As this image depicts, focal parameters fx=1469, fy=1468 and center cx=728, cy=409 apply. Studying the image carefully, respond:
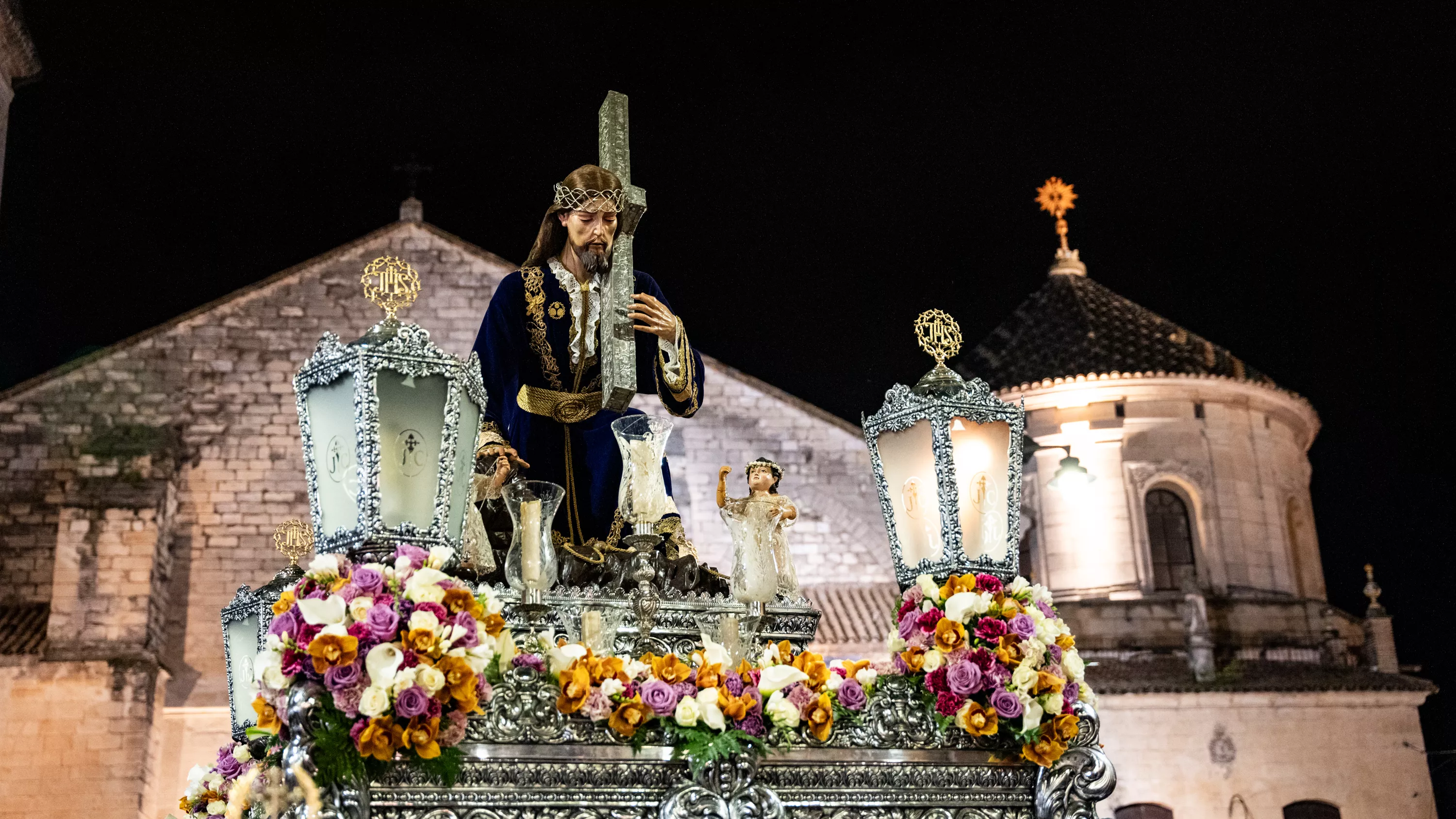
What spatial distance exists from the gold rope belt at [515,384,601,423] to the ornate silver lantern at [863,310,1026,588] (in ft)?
4.02

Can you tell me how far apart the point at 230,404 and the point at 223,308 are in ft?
4.48

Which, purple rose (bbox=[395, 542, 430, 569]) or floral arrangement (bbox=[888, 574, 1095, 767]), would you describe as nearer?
purple rose (bbox=[395, 542, 430, 569])

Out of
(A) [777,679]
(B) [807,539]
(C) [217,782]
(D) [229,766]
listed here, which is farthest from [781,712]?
(B) [807,539]

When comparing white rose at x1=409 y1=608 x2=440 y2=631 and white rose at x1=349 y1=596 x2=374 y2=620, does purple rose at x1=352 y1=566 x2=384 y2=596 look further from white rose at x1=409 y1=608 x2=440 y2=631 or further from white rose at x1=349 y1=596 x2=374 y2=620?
white rose at x1=409 y1=608 x2=440 y2=631

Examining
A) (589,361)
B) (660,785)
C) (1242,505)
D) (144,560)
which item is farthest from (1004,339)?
(660,785)

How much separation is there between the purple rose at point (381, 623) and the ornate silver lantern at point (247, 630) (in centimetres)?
291

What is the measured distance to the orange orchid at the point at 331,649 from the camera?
14.6 feet

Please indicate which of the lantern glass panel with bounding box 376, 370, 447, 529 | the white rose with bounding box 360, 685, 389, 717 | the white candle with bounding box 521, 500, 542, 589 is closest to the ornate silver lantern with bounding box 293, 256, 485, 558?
the lantern glass panel with bounding box 376, 370, 447, 529

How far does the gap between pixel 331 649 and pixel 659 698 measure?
1.08m

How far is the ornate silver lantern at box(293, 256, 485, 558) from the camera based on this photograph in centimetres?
496

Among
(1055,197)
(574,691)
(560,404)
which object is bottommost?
(574,691)

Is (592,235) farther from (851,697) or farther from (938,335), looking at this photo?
(851,697)

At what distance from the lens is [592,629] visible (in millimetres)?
5379

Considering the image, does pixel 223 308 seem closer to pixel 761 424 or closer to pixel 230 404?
pixel 230 404
